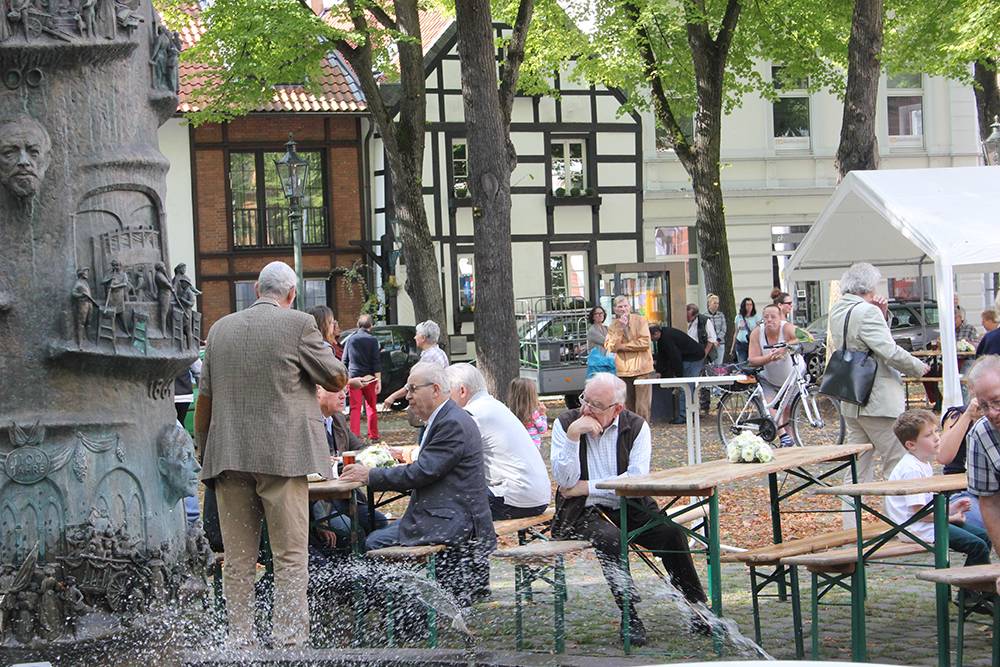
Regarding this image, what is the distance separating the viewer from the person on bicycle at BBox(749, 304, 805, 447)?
16.6m

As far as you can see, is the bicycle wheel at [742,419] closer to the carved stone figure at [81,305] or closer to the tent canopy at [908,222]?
Answer: the tent canopy at [908,222]

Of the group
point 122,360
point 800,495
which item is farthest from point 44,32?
point 800,495

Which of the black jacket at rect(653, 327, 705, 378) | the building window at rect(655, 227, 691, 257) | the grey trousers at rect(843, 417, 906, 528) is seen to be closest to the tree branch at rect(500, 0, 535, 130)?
the black jacket at rect(653, 327, 705, 378)

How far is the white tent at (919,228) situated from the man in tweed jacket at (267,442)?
8.60m

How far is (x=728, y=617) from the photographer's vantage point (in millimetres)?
8688

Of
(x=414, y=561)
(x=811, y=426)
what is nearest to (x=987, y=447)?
(x=414, y=561)

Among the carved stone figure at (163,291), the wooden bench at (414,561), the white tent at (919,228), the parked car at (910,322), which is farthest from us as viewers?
the parked car at (910,322)

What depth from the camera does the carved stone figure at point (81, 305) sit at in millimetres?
5480

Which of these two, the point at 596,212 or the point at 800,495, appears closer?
the point at 800,495

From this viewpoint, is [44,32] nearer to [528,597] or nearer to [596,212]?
[528,597]

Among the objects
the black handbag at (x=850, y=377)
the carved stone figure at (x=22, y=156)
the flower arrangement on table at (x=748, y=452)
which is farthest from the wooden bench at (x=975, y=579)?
the black handbag at (x=850, y=377)

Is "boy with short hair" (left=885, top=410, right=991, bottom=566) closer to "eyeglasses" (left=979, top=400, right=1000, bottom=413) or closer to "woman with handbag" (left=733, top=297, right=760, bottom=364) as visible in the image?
"eyeglasses" (left=979, top=400, right=1000, bottom=413)

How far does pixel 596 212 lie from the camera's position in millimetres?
38562

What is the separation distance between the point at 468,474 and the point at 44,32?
326 centimetres
